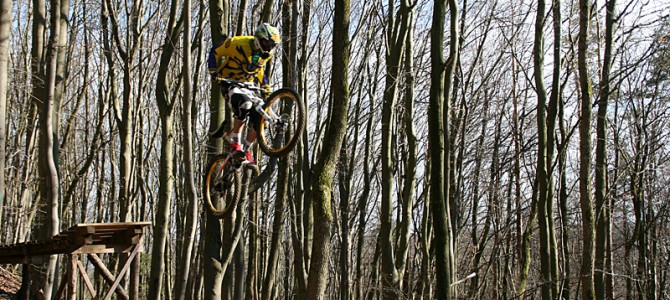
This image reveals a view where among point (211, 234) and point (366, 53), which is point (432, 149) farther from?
point (366, 53)

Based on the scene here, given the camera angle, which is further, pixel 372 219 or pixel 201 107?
pixel 372 219

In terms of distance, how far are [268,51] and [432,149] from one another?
2393 mm

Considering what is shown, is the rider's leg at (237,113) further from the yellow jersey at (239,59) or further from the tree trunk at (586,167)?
the tree trunk at (586,167)

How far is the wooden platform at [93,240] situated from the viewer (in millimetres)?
9258

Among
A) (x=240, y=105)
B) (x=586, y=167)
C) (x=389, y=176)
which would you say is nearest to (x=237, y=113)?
(x=240, y=105)

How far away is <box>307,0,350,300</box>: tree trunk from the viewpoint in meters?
6.87

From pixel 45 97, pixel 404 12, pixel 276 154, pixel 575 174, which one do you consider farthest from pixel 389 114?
pixel 575 174

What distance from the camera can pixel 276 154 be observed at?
717 cm

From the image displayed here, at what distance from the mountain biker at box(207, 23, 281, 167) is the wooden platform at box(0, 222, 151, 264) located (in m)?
2.72

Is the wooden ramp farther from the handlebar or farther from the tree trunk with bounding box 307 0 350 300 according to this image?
the tree trunk with bounding box 307 0 350 300

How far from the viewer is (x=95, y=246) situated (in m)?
9.59

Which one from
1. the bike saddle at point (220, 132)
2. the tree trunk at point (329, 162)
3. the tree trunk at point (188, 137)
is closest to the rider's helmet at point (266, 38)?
the tree trunk at point (329, 162)

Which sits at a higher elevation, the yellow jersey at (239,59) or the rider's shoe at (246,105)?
the yellow jersey at (239,59)

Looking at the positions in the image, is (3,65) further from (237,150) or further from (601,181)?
(601,181)
